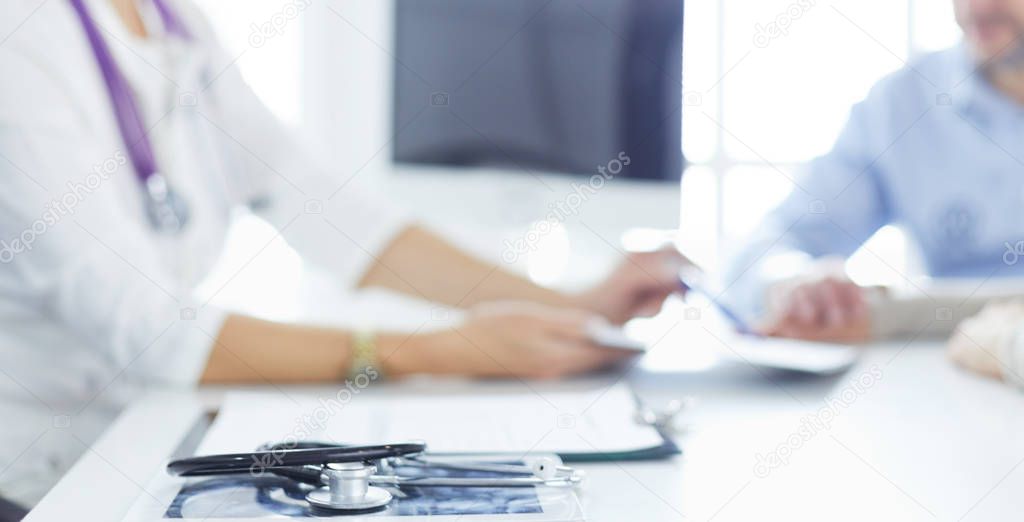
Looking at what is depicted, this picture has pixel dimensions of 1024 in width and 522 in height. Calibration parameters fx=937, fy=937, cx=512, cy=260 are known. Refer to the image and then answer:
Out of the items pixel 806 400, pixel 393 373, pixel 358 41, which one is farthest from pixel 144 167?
pixel 358 41

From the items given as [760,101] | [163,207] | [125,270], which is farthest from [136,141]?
[760,101]

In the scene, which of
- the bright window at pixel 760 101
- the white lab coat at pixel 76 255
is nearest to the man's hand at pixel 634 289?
the white lab coat at pixel 76 255

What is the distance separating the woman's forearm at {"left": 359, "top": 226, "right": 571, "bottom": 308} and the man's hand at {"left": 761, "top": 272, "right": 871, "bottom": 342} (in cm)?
42

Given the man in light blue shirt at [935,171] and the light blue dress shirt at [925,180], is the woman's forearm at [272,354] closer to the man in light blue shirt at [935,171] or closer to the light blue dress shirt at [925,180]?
the man in light blue shirt at [935,171]

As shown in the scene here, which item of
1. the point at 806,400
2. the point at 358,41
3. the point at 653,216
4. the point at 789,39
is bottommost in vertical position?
the point at 806,400

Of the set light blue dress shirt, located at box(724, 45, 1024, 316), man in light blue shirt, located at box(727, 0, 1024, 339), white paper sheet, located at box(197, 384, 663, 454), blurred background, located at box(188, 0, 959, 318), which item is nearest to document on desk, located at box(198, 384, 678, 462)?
white paper sheet, located at box(197, 384, 663, 454)

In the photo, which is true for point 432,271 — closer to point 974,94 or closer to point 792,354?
point 792,354

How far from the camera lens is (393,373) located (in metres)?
1.02

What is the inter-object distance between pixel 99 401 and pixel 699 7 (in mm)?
2386

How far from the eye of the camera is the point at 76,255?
2.91ft

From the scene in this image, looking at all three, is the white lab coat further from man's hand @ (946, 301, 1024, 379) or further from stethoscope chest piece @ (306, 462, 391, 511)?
man's hand @ (946, 301, 1024, 379)

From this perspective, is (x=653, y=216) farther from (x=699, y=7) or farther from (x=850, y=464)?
(x=699, y=7)

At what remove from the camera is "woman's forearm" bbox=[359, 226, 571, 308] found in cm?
143

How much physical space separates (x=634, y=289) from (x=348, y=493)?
0.80m
